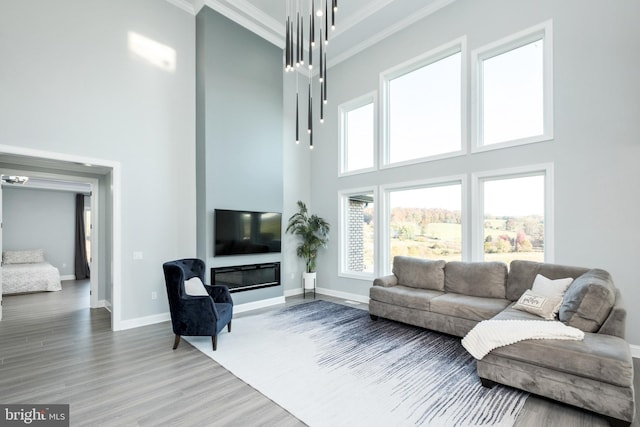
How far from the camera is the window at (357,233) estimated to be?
5898mm

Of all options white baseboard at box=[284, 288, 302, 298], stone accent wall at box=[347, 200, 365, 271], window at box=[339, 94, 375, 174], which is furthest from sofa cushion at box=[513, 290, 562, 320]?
white baseboard at box=[284, 288, 302, 298]

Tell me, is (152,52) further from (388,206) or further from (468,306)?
(468,306)

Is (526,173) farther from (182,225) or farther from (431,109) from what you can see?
(182,225)

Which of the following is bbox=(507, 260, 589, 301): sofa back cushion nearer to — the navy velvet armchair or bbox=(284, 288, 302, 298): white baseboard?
the navy velvet armchair

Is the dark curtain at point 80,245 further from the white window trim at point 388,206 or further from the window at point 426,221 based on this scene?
the window at point 426,221

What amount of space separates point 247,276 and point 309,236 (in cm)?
160

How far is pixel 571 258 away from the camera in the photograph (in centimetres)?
355

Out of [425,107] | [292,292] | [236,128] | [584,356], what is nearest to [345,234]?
[292,292]

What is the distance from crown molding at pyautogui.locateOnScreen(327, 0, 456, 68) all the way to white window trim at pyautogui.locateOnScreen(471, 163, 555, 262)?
2.87 m

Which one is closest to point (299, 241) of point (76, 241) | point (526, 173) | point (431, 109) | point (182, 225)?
point (182, 225)

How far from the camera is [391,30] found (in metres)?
5.35

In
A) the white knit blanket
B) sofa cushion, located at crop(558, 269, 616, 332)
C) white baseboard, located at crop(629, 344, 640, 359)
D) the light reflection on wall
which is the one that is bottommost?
white baseboard, located at crop(629, 344, 640, 359)

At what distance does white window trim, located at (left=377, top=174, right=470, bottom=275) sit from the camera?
448cm

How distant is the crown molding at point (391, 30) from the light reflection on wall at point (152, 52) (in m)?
3.29
